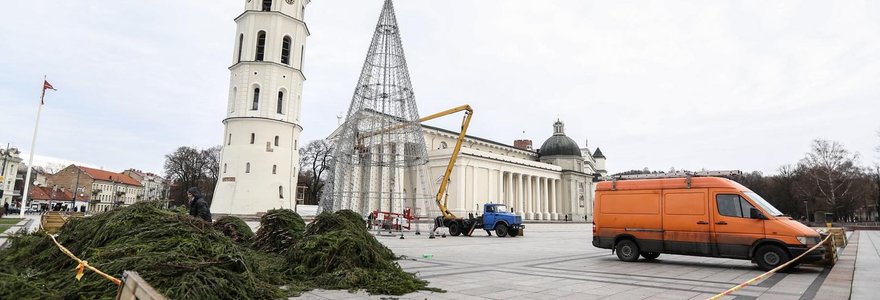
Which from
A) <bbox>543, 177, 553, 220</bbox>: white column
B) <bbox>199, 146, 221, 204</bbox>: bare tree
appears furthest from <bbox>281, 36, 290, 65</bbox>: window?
<bbox>543, 177, 553, 220</bbox>: white column

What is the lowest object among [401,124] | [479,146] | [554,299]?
[554,299]

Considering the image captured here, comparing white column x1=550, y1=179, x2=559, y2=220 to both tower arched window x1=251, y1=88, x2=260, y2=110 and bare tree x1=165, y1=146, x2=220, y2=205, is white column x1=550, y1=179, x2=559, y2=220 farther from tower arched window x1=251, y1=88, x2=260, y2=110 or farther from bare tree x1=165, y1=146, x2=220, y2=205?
tower arched window x1=251, y1=88, x2=260, y2=110

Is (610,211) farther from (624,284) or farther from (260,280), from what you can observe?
(260,280)

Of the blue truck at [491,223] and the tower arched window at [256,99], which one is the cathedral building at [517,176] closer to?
the tower arched window at [256,99]

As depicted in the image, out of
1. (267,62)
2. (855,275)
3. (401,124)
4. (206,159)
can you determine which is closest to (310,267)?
(855,275)

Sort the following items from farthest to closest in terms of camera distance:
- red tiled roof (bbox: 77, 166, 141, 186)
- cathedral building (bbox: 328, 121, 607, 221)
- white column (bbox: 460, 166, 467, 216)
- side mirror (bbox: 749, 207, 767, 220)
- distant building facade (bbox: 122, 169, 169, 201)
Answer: distant building facade (bbox: 122, 169, 169, 201) < red tiled roof (bbox: 77, 166, 141, 186) < cathedral building (bbox: 328, 121, 607, 221) < white column (bbox: 460, 166, 467, 216) < side mirror (bbox: 749, 207, 767, 220)

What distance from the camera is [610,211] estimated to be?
13750 millimetres

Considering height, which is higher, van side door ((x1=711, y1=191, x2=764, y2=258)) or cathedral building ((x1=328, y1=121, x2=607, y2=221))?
Answer: cathedral building ((x1=328, y1=121, x2=607, y2=221))

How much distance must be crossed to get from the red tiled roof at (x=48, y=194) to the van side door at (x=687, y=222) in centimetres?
10012

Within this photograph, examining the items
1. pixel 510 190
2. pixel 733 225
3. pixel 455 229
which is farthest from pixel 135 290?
pixel 510 190

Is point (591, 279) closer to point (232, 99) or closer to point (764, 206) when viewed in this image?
point (764, 206)

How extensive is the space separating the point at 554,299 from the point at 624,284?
238 cm

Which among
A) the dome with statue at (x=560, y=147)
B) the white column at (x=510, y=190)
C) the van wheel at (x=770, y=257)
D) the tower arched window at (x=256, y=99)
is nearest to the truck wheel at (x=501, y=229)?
the van wheel at (x=770, y=257)

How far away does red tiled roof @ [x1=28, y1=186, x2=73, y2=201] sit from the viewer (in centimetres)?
8119
